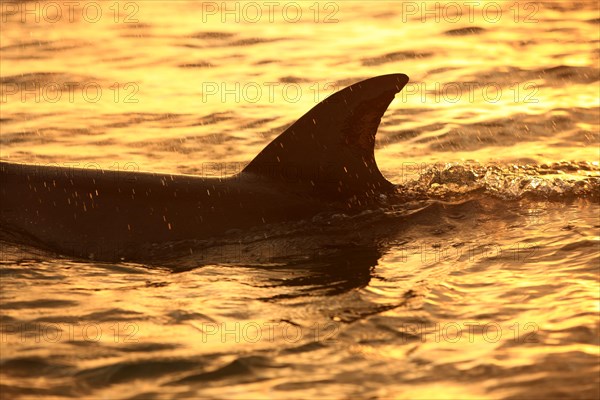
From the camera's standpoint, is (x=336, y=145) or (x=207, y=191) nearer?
(x=336, y=145)

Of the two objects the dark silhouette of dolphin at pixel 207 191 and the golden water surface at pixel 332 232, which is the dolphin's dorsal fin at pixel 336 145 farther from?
the golden water surface at pixel 332 232

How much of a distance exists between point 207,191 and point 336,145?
104cm

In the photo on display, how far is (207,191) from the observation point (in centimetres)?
859

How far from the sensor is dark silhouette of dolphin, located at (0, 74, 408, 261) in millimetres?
8320

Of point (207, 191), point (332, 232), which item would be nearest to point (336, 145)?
point (332, 232)

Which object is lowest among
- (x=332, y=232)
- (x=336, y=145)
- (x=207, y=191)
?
(x=332, y=232)

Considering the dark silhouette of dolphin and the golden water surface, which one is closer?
the golden water surface

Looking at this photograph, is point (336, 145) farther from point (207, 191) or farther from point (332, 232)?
point (207, 191)

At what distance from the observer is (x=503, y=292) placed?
7410 mm

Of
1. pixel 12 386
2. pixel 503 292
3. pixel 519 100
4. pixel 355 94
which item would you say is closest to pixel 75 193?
pixel 355 94

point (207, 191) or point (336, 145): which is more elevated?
point (336, 145)

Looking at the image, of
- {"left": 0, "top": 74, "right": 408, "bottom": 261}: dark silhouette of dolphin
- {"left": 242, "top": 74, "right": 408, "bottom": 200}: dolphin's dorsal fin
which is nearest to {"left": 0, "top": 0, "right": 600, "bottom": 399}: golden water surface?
{"left": 0, "top": 74, "right": 408, "bottom": 261}: dark silhouette of dolphin

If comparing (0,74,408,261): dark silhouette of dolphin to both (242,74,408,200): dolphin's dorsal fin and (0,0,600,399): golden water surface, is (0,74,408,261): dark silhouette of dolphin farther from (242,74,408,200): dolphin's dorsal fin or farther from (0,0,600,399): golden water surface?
(0,0,600,399): golden water surface

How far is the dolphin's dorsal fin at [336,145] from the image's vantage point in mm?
8375
